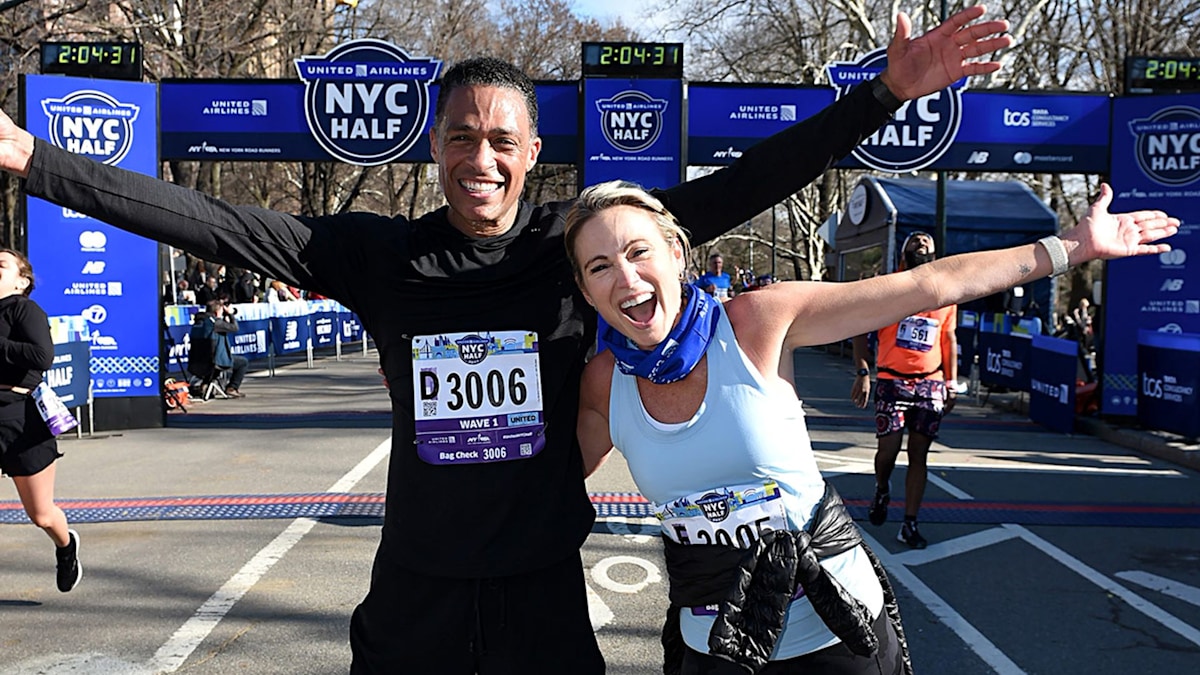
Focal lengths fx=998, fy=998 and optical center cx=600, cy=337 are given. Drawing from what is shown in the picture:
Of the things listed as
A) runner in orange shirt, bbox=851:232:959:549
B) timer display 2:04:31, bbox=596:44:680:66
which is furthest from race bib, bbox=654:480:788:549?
timer display 2:04:31, bbox=596:44:680:66

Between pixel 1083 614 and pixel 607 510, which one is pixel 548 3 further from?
pixel 1083 614

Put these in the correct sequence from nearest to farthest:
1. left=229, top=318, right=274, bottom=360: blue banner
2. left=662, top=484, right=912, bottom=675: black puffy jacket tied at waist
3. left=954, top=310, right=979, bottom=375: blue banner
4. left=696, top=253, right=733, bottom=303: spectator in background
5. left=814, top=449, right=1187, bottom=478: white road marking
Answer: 1. left=662, top=484, right=912, bottom=675: black puffy jacket tied at waist
2. left=814, top=449, right=1187, bottom=478: white road marking
3. left=696, top=253, right=733, bottom=303: spectator in background
4. left=954, top=310, right=979, bottom=375: blue banner
5. left=229, top=318, right=274, bottom=360: blue banner

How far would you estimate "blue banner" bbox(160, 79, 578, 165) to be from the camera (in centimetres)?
1174

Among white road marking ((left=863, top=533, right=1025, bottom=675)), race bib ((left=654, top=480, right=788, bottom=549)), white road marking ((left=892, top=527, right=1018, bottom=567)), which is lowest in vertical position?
white road marking ((left=892, top=527, right=1018, bottom=567))

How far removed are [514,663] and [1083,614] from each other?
4.03m

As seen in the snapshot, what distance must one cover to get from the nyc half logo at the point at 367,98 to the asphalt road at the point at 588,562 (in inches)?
136

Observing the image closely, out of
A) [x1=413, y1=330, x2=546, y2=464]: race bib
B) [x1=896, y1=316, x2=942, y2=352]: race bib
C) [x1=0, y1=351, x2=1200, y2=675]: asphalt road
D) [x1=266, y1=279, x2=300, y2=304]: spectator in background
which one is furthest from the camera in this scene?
[x1=266, y1=279, x2=300, y2=304]: spectator in background

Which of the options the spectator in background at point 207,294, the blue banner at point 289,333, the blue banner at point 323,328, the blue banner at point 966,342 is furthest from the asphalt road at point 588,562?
the blue banner at point 323,328

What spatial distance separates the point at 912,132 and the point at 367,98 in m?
6.37

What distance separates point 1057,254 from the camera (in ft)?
7.70

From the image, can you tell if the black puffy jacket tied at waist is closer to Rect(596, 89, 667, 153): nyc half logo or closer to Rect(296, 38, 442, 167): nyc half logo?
Rect(596, 89, 667, 153): nyc half logo

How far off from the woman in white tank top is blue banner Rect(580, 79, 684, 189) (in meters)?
9.17

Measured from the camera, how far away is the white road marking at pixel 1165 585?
552cm

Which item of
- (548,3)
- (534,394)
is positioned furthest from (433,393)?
(548,3)
